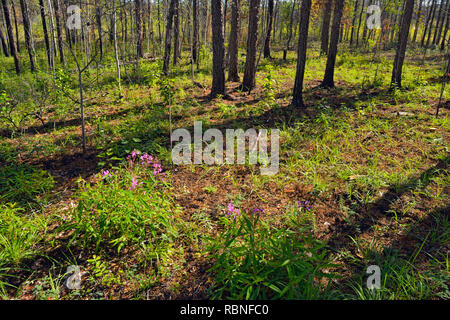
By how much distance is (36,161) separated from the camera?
178 inches

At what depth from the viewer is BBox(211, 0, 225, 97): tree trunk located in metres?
6.91

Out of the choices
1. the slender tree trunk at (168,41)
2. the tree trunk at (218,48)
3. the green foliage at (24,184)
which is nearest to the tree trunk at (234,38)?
the tree trunk at (218,48)

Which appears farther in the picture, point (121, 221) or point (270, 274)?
point (121, 221)

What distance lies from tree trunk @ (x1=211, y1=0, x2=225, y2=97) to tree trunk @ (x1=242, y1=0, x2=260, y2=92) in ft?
3.94

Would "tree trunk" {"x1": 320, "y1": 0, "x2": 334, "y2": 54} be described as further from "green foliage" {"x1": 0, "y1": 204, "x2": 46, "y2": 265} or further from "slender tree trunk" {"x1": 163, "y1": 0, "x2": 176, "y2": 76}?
"green foliage" {"x1": 0, "y1": 204, "x2": 46, "y2": 265}

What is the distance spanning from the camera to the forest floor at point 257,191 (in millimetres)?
2379

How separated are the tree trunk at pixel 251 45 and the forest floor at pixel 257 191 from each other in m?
1.58

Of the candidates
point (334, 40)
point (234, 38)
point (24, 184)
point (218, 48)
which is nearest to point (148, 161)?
point (24, 184)

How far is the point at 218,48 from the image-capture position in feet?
24.3

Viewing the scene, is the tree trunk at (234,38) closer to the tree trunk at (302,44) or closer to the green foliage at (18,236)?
the tree trunk at (302,44)

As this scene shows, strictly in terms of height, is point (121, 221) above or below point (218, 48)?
below

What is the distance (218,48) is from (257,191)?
16.6 ft

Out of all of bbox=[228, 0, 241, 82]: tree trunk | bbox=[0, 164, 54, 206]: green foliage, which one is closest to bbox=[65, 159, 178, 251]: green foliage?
bbox=[0, 164, 54, 206]: green foliage

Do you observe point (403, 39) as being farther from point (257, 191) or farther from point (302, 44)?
point (257, 191)
